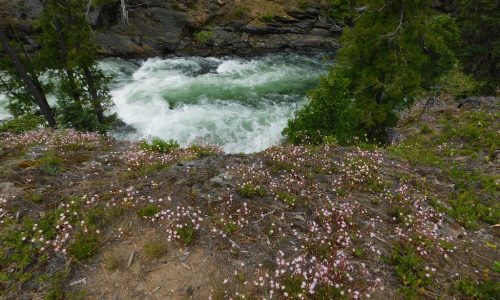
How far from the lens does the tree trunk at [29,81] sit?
15680 mm

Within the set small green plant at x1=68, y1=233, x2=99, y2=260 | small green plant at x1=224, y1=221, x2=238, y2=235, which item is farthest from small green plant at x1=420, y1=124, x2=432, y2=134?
small green plant at x1=68, y1=233, x2=99, y2=260

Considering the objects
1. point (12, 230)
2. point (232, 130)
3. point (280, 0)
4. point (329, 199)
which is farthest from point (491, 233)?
point (280, 0)

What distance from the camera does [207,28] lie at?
35.7m

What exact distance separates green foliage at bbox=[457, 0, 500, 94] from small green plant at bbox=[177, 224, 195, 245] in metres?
31.2

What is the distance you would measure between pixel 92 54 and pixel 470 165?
1892cm

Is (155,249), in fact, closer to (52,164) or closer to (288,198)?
(288,198)

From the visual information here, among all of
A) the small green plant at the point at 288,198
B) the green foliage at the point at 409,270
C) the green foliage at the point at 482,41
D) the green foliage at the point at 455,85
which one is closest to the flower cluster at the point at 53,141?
the small green plant at the point at 288,198

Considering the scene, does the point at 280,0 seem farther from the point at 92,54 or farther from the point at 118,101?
the point at 92,54

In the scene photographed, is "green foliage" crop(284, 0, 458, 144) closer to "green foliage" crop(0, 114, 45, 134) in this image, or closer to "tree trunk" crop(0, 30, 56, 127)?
"green foliage" crop(0, 114, 45, 134)

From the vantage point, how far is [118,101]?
24516 millimetres

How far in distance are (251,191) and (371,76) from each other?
1133 centimetres

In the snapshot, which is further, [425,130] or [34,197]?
[425,130]

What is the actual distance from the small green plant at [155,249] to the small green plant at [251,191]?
80.3 inches

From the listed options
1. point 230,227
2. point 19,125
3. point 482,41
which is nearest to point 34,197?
point 230,227
